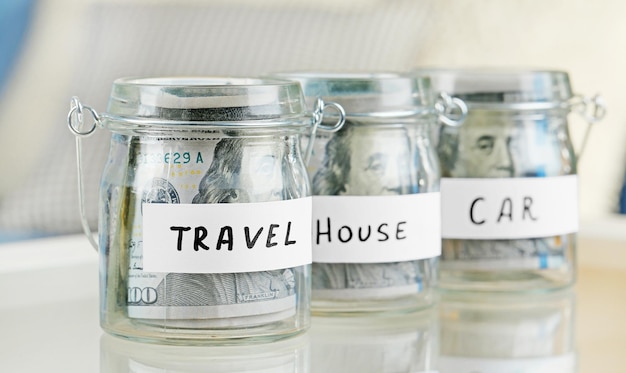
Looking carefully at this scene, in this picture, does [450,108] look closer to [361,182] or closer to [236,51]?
[361,182]

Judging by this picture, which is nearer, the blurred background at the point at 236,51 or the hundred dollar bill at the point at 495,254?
the hundred dollar bill at the point at 495,254

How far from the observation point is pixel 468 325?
0.71 m

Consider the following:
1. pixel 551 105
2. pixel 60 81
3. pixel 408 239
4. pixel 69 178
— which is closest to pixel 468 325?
pixel 408 239

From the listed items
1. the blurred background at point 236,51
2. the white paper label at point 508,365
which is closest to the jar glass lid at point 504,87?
the white paper label at point 508,365

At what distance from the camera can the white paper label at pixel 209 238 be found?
0.59m

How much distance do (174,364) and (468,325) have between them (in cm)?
21

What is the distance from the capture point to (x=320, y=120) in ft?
2.21

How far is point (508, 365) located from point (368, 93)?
19 cm

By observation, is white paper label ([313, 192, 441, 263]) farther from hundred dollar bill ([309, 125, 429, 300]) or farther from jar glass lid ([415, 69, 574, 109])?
jar glass lid ([415, 69, 574, 109])

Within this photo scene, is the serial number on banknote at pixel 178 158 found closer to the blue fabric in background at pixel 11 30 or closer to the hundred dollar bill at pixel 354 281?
the hundred dollar bill at pixel 354 281

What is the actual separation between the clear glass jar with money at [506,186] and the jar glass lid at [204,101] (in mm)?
189

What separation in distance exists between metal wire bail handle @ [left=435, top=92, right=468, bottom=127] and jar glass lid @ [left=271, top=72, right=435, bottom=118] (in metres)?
0.04

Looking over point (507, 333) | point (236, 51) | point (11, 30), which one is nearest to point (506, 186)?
point (507, 333)

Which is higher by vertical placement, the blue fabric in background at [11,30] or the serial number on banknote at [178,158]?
the blue fabric in background at [11,30]
